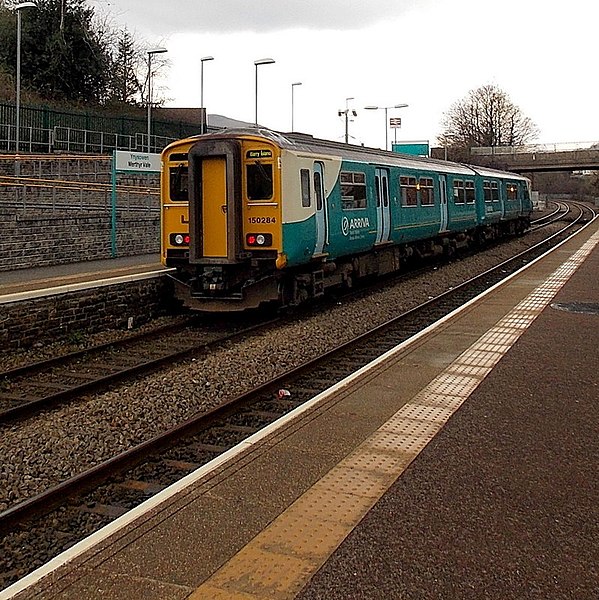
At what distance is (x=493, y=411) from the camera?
675 centimetres

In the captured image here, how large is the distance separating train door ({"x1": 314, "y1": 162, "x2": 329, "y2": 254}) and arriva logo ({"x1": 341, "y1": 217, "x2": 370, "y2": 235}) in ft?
2.53

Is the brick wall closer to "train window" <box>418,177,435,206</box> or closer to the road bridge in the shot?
"train window" <box>418,177,435,206</box>

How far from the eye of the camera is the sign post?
1800cm

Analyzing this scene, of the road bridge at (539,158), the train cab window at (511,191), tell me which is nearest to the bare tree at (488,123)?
the road bridge at (539,158)

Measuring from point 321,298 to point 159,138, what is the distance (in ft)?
85.7

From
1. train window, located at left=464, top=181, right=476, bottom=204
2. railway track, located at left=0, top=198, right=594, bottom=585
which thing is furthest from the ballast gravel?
train window, located at left=464, top=181, right=476, bottom=204

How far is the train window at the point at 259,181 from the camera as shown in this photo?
12367 mm

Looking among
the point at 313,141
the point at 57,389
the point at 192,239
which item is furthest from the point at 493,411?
the point at 313,141

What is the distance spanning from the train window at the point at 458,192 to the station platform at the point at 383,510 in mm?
14935

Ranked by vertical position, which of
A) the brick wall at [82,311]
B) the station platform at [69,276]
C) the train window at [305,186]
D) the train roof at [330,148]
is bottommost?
the brick wall at [82,311]

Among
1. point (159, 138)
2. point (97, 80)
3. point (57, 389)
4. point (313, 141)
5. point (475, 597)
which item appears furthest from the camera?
point (97, 80)

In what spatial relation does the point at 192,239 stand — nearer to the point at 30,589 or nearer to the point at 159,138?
the point at 30,589

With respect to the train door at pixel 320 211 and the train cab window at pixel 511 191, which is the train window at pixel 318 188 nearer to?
the train door at pixel 320 211

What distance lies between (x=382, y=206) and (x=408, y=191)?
1963 mm
